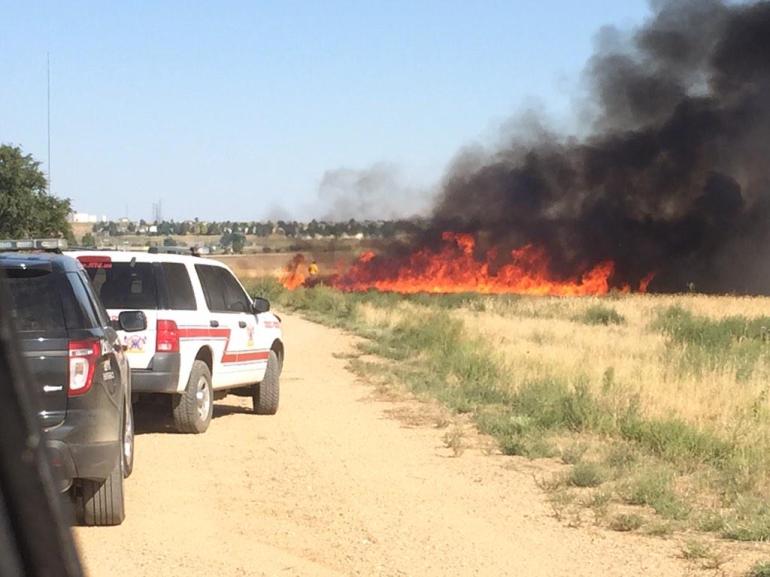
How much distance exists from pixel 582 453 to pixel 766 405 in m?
3.13

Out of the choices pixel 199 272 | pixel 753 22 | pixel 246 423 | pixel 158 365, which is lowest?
pixel 246 423

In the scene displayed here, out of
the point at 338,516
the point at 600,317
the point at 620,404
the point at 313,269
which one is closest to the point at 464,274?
the point at 313,269

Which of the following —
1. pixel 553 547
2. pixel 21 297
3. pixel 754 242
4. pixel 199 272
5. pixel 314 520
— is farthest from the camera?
pixel 754 242

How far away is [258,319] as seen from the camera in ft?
45.8

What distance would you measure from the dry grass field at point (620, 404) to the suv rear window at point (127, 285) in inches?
Answer: 135

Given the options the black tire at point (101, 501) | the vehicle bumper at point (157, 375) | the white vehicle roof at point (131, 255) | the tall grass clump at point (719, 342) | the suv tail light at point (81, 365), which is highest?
the white vehicle roof at point (131, 255)

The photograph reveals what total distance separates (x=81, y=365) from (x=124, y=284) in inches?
190

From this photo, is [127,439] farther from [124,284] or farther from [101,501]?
[124,284]

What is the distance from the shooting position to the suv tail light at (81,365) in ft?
22.9

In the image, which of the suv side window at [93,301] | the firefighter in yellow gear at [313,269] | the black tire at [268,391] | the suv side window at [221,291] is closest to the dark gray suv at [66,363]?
the suv side window at [93,301]

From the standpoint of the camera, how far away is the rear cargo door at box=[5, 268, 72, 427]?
22.6 feet

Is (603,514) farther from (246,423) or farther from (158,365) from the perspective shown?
(246,423)

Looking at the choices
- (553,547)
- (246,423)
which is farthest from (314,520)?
(246,423)

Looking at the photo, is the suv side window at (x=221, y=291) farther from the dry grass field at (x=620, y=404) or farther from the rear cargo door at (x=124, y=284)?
the dry grass field at (x=620, y=404)
